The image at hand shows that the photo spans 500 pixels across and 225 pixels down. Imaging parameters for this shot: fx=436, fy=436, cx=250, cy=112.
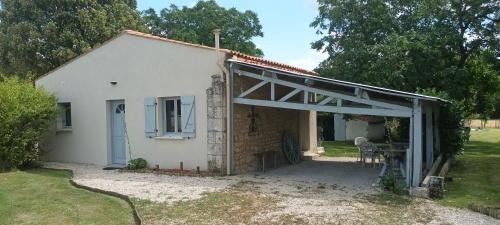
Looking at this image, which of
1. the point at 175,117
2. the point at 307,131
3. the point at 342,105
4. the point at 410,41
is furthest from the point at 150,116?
the point at 410,41

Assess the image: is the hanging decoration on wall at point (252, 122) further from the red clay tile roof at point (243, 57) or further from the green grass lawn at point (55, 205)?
the green grass lawn at point (55, 205)

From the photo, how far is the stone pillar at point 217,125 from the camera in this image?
11258 millimetres

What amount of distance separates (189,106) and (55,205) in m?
4.52

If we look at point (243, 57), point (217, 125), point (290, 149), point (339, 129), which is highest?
point (243, 57)

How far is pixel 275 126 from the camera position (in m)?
13.6

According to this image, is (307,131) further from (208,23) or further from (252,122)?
(208,23)

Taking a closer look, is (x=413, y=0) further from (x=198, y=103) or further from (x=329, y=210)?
(x=329, y=210)

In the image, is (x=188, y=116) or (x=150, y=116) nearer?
(x=188, y=116)

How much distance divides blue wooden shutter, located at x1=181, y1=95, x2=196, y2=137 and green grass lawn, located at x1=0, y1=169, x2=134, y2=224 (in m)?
3.22

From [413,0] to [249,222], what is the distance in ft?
60.2

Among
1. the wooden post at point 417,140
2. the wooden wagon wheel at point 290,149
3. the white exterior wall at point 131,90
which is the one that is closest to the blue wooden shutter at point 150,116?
the white exterior wall at point 131,90

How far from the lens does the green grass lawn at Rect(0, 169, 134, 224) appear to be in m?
7.19

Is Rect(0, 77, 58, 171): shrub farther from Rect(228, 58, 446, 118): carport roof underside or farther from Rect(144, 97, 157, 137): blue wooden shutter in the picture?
Rect(228, 58, 446, 118): carport roof underside

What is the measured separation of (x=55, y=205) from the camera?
26.7ft
